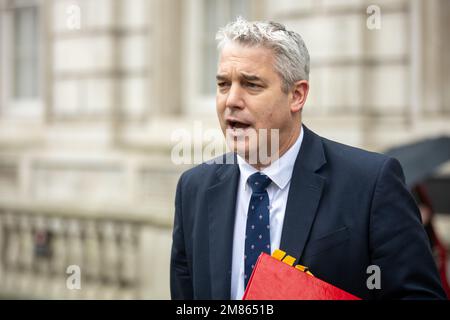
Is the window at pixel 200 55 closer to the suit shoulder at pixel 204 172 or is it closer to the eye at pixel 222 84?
the suit shoulder at pixel 204 172

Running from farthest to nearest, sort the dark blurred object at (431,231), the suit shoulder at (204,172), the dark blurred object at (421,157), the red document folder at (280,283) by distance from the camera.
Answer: the dark blurred object at (431,231)
the dark blurred object at (421,157)
the suit shoulder at (204,172)
the red document folder at (280,283)

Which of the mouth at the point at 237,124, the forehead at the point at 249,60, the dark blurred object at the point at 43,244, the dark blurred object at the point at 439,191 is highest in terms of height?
the forehead at the point at 249,60

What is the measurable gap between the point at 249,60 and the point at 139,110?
27.0 feet

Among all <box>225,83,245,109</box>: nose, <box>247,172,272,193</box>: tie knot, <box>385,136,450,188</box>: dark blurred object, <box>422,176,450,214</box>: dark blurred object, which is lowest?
<box>422,176,450,214</box>: dark blurred object

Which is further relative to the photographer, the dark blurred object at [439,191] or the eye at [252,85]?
the dark blurred object at [439,191]

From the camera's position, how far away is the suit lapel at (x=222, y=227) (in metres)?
2.75

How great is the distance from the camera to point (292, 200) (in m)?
2.73

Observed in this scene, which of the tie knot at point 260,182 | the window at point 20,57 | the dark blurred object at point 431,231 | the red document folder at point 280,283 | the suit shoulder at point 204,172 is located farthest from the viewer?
the window at point 20,57

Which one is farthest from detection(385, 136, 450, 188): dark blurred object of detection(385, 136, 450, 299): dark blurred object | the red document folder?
the red document folder

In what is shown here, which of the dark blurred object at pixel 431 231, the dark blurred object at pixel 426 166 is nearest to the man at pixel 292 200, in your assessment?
the dark blurred object at pixel 426 166

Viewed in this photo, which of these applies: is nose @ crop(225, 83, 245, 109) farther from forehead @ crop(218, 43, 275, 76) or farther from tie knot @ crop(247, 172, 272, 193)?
tie knot @ crop(247, 172, 272, 193)

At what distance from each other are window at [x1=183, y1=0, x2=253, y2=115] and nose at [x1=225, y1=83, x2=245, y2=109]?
772cm

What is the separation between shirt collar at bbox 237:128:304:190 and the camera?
2789mm

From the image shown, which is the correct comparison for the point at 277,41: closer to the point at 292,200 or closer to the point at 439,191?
the point at 292,200
